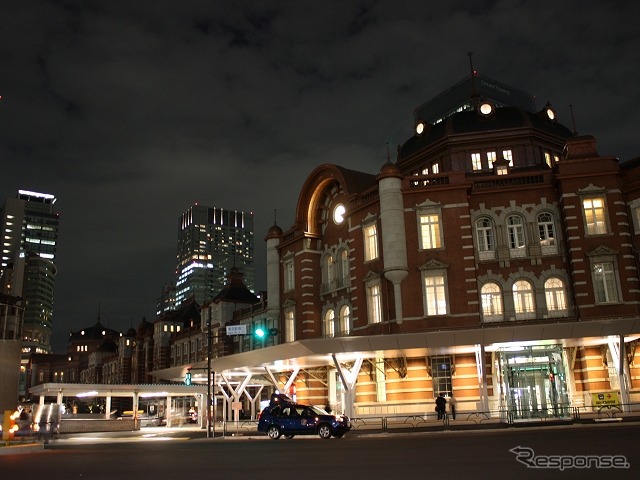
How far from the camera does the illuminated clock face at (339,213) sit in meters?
46.1

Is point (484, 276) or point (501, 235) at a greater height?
point (501, 235)

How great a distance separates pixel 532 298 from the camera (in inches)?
1470

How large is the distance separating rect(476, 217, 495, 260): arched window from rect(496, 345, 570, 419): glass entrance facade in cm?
577

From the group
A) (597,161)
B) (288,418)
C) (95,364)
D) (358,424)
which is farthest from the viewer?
(95,364)

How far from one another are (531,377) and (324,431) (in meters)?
14.6

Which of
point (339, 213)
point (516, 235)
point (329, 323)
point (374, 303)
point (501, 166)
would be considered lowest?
point (329, 323)

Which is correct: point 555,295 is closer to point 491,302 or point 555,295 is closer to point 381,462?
point 491,302

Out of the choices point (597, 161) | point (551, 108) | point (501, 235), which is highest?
point (551, 108)

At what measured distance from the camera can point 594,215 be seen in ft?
120

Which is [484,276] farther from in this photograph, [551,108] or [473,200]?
[551,108]

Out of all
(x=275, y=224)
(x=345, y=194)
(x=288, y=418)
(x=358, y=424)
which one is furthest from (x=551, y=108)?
(x=288, y=418)

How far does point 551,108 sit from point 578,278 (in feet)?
60.8

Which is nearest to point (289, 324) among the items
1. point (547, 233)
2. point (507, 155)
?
point (507, 155)

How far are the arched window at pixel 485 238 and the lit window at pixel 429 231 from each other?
245 centimetres
